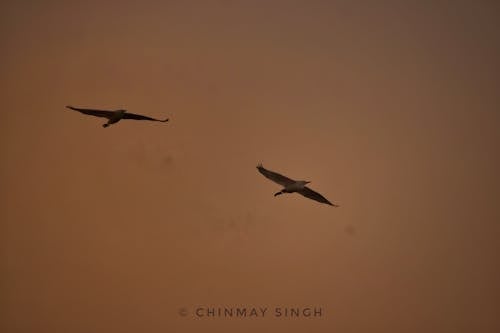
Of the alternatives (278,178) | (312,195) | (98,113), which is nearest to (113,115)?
(98,113)

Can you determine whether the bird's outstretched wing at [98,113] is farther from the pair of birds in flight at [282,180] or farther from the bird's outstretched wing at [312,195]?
the bird's outstretched wing at [312,195]

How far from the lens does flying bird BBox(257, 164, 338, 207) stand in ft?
6.46

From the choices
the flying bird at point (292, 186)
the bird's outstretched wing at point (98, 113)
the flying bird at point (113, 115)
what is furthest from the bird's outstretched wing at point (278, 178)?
the bird's outstretched wing at point (98, 113)

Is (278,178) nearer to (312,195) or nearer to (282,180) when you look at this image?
(282,180)

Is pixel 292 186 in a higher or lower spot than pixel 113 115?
lower

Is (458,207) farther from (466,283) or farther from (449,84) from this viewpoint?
(449,84)

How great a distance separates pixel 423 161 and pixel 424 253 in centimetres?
36

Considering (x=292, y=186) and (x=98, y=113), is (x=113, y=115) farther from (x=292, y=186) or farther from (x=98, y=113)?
(x=292, y=186)

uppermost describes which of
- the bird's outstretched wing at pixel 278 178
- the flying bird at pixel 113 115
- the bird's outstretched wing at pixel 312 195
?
the flying bird at pixel 113 115

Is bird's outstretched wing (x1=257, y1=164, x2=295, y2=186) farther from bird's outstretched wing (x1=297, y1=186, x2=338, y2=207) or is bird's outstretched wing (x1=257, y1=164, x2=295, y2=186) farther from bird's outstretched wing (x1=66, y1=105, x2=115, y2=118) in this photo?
bird's outstretched wing (x1=66, y1=105, x2=115, y2=118)

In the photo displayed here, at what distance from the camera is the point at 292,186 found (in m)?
1.97

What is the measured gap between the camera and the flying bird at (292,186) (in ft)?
6.46

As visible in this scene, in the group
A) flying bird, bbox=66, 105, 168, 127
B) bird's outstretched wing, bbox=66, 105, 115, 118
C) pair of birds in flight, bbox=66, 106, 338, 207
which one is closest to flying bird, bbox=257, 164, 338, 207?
pair of birds in flight, bbox=66, 106, 338, 207

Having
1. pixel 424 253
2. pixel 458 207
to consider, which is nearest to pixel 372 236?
pixel 424 253
